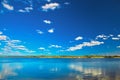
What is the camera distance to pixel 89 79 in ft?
41.1

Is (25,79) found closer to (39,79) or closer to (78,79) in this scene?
(39,79)

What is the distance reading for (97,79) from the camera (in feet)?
41.2

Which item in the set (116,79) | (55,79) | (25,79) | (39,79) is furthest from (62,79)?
(116,79)

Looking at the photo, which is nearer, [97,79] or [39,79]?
[97,79]

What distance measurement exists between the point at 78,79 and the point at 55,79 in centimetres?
153

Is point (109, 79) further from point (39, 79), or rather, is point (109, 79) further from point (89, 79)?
point (39, 79)

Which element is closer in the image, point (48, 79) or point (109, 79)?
point (109, 79)

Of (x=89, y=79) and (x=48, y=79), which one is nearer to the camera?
(x=89, y=79)

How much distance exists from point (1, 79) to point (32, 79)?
190cm

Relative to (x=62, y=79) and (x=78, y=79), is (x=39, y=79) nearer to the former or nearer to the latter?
(x=62, y=79)

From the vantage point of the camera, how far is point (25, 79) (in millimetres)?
13328

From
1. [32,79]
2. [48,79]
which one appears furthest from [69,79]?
[32,79]

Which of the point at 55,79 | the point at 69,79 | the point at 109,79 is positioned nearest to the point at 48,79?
the point at 55,79

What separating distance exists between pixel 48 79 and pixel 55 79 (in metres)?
0.46
